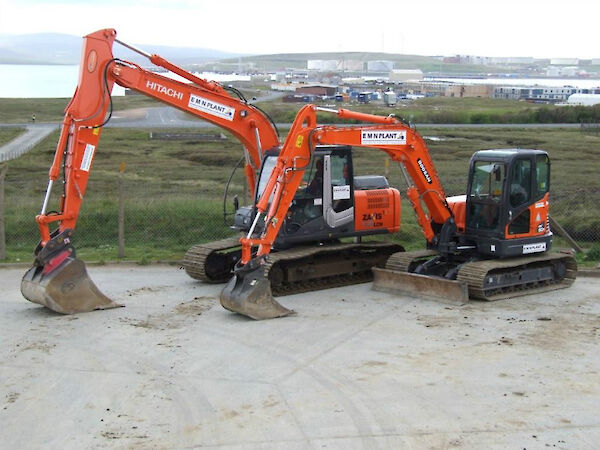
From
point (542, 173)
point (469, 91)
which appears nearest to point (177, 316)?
point (542, 173)

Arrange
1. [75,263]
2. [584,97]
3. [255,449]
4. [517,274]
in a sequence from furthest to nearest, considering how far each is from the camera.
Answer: [584,97] < [517,274] < [75,263] < [255,449]

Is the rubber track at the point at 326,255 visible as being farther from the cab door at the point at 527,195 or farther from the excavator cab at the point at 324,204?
the cab door at the point at 527,195

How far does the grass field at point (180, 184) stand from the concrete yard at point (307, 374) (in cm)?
506

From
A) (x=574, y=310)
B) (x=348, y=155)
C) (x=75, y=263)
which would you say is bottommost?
(x=574, y=310)

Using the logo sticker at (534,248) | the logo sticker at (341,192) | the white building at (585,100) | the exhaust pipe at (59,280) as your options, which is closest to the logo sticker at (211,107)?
the logo sticker at (341,192)

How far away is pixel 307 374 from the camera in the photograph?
38.2 ft

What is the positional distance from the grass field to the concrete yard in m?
5.06

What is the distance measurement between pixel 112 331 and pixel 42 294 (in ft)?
5.22

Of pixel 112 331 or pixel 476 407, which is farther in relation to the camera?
pixel 112 331

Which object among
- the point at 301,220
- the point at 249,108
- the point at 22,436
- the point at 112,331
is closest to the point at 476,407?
the point at 22,436

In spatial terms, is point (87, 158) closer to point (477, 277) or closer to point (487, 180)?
point (477, 277)

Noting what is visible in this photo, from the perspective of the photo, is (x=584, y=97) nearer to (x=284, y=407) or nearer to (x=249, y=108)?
(x=249, y=108)

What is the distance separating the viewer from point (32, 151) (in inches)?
1720

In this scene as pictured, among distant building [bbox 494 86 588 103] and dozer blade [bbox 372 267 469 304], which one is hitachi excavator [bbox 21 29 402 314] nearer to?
dozer blade [bbox 372 267 469 304]
